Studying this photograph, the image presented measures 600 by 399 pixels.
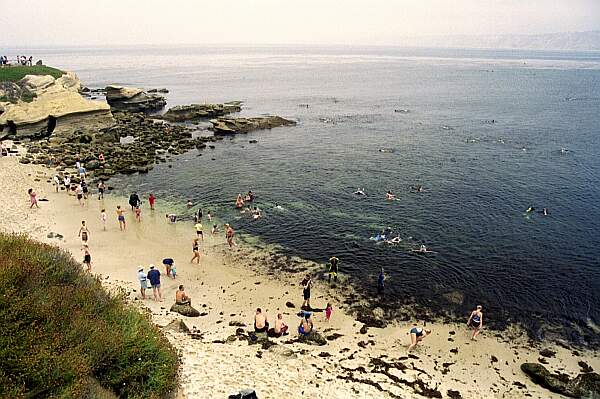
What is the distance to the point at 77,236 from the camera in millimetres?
27312

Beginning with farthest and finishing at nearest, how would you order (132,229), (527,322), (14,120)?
(14,120) < (132,229) < (527,322)

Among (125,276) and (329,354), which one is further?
→ (125,276)

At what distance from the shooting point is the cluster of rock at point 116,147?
4250 centimetres

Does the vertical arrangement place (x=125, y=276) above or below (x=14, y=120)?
below

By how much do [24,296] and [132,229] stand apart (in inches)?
752

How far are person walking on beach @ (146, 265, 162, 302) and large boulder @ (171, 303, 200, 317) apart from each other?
4.98 ft

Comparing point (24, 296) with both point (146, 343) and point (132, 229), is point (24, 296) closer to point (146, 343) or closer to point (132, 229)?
point (146, 343)

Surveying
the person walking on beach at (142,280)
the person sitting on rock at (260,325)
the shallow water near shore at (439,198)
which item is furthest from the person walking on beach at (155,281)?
the shallow water near shore at (439,198)

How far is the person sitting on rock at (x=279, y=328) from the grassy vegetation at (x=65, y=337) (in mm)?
6411

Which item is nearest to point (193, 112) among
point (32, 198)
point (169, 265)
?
point (32, 198)

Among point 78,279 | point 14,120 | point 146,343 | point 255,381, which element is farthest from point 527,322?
point 14,120

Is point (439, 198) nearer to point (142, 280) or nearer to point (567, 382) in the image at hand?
point (567, 382)

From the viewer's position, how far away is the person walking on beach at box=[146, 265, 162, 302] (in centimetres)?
2048

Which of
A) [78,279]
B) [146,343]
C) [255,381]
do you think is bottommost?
[255,381]
